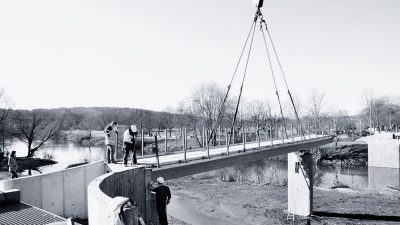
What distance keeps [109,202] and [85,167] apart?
7133mm

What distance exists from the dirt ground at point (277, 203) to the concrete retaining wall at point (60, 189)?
10286 mm

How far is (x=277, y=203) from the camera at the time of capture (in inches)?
1019

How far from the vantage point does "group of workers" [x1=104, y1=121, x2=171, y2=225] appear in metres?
9.95

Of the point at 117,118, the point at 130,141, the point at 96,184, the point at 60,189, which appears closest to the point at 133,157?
the point at 130,141

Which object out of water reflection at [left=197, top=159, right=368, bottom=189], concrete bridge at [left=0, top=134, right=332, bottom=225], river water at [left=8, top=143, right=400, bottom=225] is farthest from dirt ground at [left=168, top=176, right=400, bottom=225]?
concrete bridge at [left=0, top=134, right=332, bottom=225]

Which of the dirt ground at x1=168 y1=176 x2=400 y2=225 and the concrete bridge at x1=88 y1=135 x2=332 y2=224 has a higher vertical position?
the concrete bridge at x1=88 y1=135 x2=332 y2=224

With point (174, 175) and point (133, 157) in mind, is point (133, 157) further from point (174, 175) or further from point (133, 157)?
point (174, 175)

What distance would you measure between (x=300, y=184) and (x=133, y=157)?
50.4 ft

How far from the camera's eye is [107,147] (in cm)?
1190

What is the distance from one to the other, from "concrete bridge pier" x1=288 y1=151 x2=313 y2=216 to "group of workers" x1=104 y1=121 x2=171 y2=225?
15.0 m

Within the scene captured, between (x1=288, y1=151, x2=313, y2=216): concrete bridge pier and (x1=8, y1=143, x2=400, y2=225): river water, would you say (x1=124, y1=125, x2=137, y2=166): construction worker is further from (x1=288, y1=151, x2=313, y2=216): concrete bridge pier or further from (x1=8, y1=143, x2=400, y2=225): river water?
(x1=8, y1=143, x2=400, y2=225): river water

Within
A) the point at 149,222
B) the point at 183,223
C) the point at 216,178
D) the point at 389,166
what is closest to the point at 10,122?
the point at 216,178

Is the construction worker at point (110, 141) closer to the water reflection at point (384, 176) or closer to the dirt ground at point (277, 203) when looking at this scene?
the dirt ground at point (277, 203)

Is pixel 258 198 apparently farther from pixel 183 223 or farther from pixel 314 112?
A: pixel 314 112
